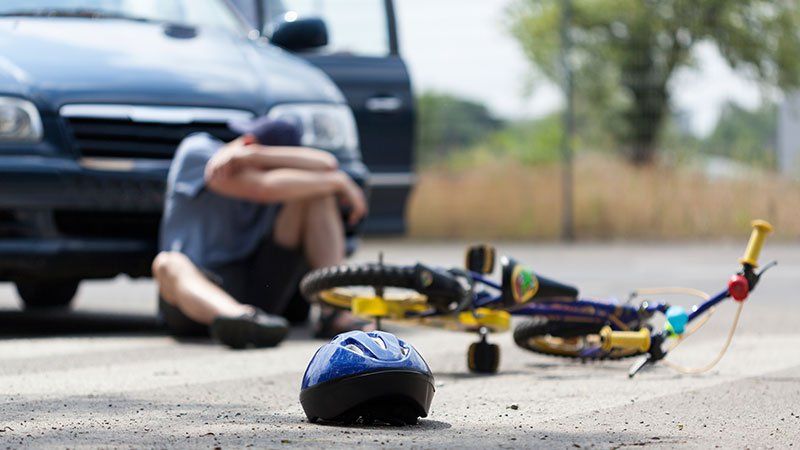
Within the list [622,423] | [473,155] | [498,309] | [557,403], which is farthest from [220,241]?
[473,155]

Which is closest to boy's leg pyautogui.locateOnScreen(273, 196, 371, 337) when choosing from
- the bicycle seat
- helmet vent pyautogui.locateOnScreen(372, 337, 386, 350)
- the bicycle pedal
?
the bicycle pedal

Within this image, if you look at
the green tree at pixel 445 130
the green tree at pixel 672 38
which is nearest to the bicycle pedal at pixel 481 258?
the green tree at pixel 445 130

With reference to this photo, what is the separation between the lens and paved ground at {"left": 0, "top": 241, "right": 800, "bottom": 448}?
4.49 m

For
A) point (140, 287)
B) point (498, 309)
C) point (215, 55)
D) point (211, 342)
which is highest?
point (215, 55)

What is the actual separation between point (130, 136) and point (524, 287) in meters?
2.50

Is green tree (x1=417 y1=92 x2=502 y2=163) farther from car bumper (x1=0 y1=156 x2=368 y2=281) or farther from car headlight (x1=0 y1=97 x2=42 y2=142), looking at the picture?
car headlight (x1=0 y1=97 x2=42 y2=142)

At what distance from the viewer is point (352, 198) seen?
8.05 meters

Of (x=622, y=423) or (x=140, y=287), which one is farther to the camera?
(x=140, y=287)

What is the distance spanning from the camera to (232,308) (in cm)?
746

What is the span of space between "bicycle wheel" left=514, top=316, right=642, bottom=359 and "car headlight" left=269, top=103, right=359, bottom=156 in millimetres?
1979

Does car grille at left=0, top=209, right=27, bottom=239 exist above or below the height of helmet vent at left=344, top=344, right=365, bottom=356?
below

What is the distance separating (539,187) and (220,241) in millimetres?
14168

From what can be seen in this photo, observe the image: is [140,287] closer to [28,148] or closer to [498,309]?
[28,148]

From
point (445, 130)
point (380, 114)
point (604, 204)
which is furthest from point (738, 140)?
Result: point (380, 114)
